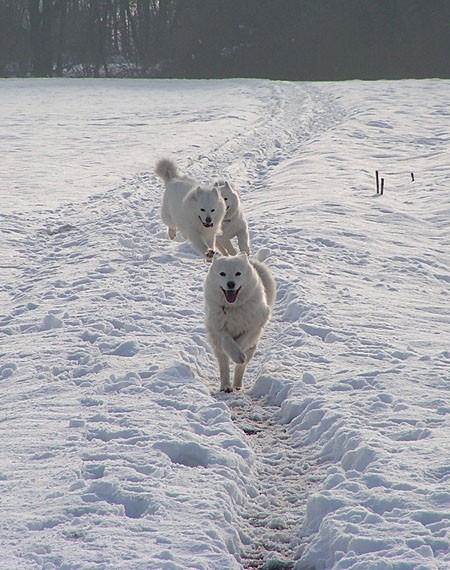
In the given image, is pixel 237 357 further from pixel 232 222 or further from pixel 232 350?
pixel 232 222

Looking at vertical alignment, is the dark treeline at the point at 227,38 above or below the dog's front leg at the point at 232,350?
above

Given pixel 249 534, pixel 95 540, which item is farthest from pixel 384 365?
pixel 95 540

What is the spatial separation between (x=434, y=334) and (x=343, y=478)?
292cm

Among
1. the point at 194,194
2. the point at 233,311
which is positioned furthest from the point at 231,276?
the point at 194,194

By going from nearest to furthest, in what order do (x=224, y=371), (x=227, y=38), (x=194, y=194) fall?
(x=224, y=371)
(x=194, y=194)
(x=227, y=38)

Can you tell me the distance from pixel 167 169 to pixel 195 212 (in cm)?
130

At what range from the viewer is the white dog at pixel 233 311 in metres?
6.25

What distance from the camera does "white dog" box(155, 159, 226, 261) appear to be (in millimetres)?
9344

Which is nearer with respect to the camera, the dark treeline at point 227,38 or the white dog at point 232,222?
the white dog at point 232,222

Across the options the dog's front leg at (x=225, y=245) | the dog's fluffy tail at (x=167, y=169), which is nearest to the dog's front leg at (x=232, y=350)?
the dog's front leg at (x=225, y=245)

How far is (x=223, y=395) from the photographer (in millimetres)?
6086

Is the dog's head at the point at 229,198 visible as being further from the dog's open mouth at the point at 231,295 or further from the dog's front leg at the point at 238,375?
the dog's front leg at the point at 238,375

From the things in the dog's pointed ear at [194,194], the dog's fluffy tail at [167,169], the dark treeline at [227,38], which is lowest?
the dog's pointed ear at [194,194]

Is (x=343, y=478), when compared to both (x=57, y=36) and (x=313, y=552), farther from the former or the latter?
(x=57, y=36)
